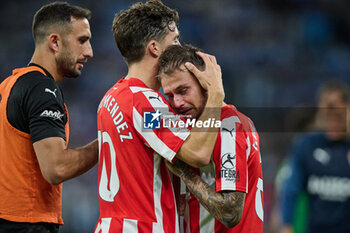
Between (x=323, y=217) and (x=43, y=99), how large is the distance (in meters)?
3.61

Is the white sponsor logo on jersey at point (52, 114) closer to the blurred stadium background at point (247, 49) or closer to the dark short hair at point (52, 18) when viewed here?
the dark short hair at point (52, 18)

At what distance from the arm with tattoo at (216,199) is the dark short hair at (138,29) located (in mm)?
857

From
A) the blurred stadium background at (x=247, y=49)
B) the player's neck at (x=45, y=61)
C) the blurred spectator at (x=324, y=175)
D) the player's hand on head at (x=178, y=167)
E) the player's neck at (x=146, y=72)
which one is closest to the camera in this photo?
the player's hand on head at (x=178, y=167)

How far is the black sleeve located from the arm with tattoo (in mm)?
909

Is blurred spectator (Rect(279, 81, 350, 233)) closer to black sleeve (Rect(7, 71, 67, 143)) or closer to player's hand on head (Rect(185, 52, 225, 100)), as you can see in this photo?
player's hand on head (Rect(185, 52, 225, 100))

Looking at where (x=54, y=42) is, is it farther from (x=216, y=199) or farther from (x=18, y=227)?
(x=216, y=199)

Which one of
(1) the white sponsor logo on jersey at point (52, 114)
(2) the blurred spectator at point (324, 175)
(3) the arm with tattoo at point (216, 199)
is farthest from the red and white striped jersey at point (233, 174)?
(2) the blurred spectator at point (324, 175)

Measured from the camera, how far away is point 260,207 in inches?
129

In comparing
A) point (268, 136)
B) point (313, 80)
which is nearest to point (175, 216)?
point (268, 136)

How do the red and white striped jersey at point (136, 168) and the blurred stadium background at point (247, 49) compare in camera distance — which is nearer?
the red and white striped jersey at point (136, 168)

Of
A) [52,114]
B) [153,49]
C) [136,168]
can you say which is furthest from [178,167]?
[52,114]

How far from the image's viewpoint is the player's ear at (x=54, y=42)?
3904mm

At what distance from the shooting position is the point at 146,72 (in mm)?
3357

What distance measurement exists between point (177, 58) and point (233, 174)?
2.76 feet
